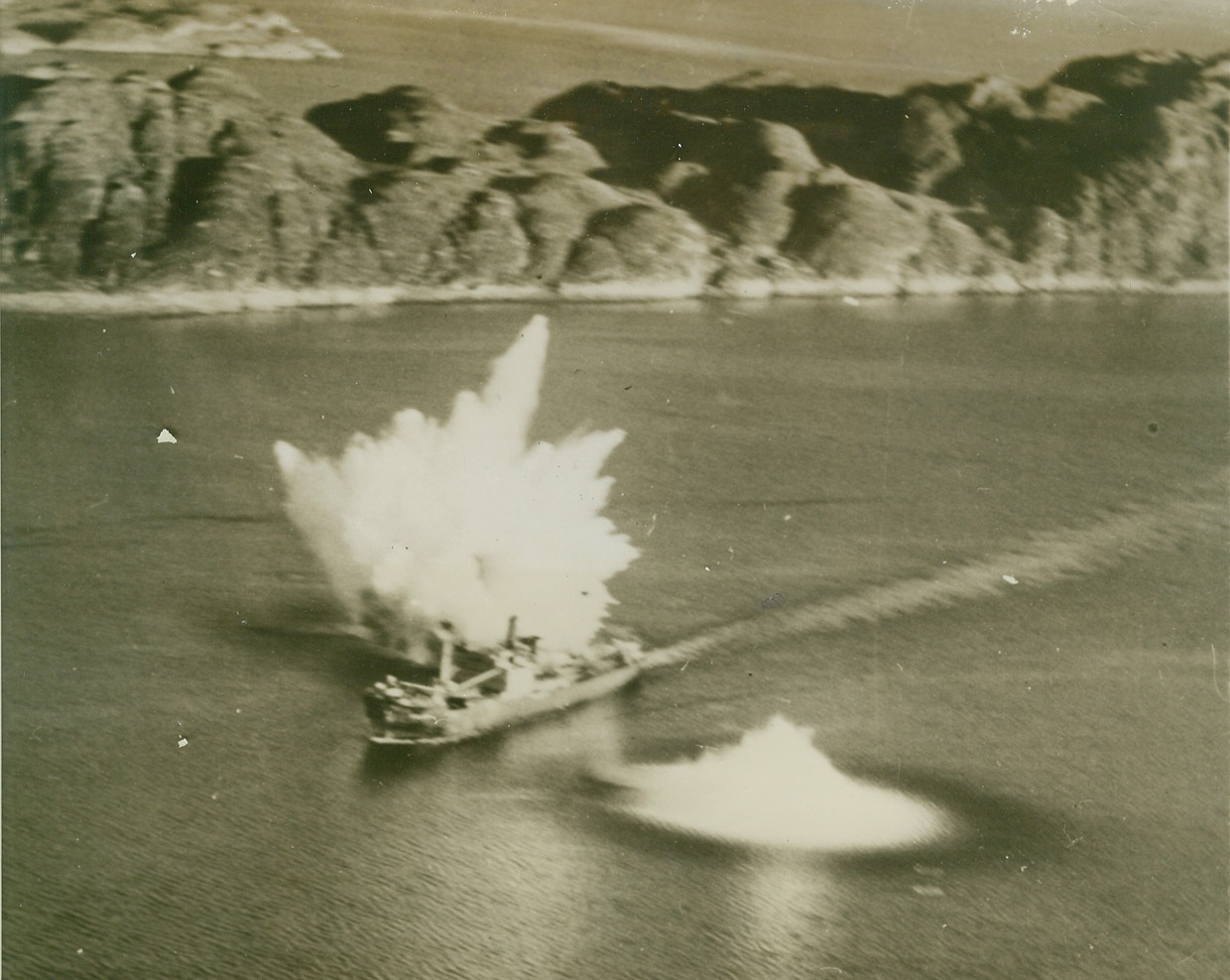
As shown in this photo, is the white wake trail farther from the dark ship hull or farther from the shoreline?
the shoreline

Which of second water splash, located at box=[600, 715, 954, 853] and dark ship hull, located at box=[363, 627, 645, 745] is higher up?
dark ship hull, located at box=[363, 627, 645, 745]

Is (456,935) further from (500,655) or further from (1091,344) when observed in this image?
(1091,344)

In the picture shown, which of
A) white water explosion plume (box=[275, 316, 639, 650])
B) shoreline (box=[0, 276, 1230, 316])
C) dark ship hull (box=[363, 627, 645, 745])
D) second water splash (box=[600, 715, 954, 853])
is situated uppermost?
shoreline (box=[0, 276, 1230, 316])

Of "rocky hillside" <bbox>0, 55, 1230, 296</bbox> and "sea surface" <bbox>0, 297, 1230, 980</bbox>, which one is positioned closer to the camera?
"sea surface" <bbox>0, 297, 1230, 980</bbox>

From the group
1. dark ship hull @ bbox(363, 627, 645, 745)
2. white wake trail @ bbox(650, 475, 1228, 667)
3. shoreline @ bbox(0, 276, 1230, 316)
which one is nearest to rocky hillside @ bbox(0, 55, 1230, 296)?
shoreline @ bbox(0, 276, 1230, 316)

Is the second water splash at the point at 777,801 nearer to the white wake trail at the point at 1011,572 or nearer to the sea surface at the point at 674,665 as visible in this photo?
the sea surface at the point at 674,665

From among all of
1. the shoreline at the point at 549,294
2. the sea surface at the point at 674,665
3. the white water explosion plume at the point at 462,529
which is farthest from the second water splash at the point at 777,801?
the shoreline at the point at 549,294

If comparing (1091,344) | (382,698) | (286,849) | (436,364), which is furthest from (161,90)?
(1091,344)
